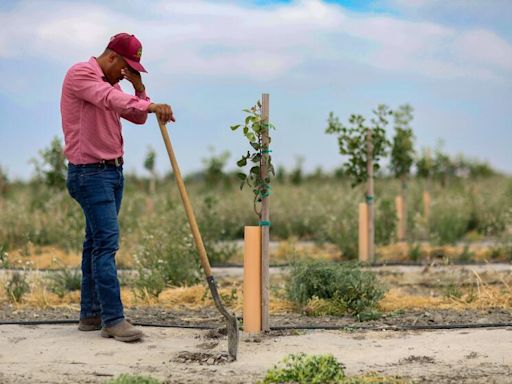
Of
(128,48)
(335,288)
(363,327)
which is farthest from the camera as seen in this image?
(335,288)

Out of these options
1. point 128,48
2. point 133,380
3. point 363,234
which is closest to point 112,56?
point 128,48

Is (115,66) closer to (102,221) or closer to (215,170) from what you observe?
(102,221)

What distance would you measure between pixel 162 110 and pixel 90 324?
195cm

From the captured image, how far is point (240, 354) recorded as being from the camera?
611 centimetres

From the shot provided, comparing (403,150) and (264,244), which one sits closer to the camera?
(264,244)

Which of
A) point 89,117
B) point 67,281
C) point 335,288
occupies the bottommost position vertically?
point 67,281

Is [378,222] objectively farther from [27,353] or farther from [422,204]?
[27,353]

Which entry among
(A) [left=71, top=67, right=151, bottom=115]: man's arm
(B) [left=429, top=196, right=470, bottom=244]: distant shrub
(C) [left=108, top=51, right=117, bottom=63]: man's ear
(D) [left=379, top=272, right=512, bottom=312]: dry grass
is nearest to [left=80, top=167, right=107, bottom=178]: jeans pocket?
(A) [left=71, top=67, right=151, bottom=115]: man's arm

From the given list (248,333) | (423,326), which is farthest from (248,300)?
(423,326)

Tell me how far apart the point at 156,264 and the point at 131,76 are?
3.60m

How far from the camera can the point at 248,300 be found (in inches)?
269

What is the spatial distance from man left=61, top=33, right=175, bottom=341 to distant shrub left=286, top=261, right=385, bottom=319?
203 cm

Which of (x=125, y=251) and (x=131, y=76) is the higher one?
(x=131, y=76)

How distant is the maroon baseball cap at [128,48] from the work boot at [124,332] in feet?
6.07
